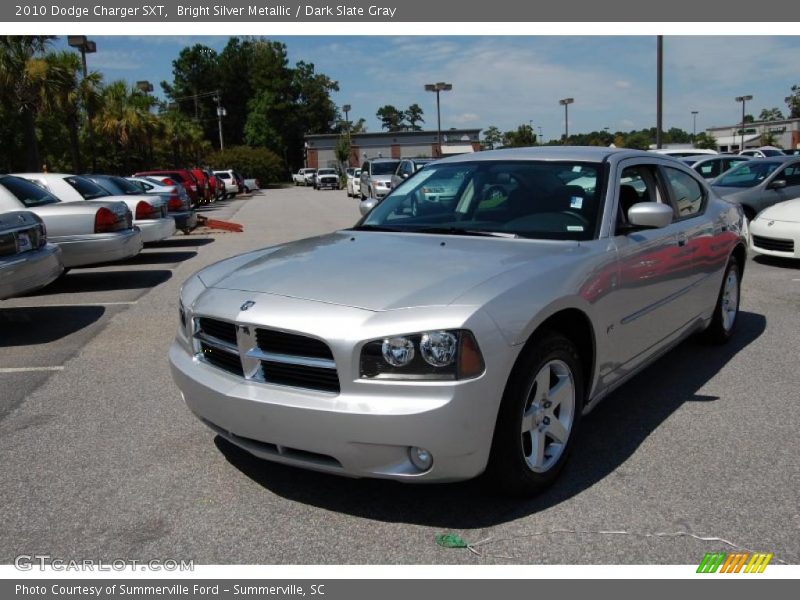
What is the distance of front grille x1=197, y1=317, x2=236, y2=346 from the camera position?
347 centimetres

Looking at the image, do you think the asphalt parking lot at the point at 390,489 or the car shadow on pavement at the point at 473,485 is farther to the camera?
the car shadow on pavement at the point at 473,485

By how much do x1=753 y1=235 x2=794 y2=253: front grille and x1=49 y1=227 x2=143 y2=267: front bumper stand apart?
9.00 metres

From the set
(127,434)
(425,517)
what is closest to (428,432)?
(425,517)

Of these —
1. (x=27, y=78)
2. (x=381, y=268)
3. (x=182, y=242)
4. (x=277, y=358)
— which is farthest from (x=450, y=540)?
(x=27, y=78)

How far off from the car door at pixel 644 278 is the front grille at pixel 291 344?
5.46 ft

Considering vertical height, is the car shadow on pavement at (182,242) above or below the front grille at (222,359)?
below

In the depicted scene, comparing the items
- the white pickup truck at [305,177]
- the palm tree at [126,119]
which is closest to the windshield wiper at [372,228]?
the palm tree at [126,119]

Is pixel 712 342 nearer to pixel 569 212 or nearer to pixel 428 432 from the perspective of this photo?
pixel 569 212

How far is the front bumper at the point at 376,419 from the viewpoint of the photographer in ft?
9.77

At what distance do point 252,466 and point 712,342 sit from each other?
401 cm

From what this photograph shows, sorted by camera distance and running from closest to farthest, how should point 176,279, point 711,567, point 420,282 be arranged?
point 711,567, point 420,282, point 176,279

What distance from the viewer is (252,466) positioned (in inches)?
154

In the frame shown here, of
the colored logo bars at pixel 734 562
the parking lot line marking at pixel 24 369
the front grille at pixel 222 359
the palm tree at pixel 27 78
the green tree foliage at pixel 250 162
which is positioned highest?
the palm tree at pixel 27 78

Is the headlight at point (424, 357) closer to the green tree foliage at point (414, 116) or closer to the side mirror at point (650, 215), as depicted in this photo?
the side mirror at point (650, 215)
